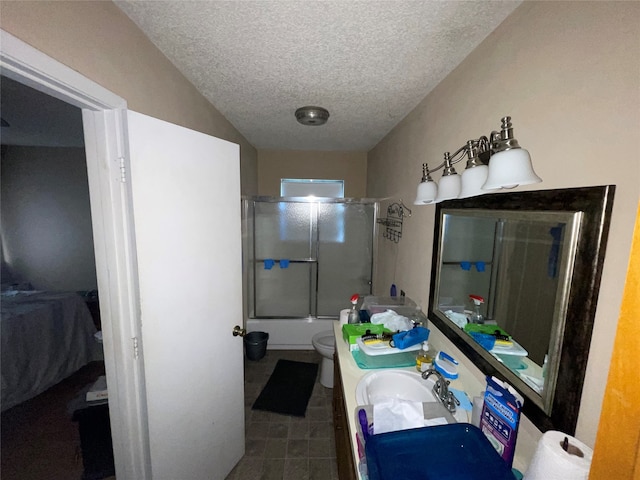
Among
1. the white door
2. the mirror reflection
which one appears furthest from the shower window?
the mirror reflection

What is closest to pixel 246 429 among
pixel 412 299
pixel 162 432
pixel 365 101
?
pixel 162 432

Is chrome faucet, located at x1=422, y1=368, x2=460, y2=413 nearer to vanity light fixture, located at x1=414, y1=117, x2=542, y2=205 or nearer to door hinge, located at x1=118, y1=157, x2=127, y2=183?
vanity light fixture, located at x1=414, y1=117, x2=542, y2=205

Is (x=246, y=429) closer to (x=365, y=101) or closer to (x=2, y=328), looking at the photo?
(x=2, y=328)

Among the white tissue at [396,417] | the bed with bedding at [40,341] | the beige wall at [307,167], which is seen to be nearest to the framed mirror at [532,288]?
the white tissue at [396,417]

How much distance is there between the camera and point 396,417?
81cm

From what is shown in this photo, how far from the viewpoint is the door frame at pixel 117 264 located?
0.91 m

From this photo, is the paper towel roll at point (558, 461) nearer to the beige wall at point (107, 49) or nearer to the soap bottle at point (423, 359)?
the soap bottle at point (423, 359)

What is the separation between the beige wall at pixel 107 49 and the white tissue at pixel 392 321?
1548mm

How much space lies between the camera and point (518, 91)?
2.80 feet

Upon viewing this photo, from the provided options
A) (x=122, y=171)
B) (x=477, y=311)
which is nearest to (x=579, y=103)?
(x=477, y=311)

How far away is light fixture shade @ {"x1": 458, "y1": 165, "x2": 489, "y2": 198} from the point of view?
867mm

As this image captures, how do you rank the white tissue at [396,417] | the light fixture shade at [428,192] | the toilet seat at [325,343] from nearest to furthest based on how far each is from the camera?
the white tissue at [396,417] < the light fixture shade at [428,192] < the toilet seat at [325,343]

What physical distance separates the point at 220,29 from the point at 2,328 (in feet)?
9.27

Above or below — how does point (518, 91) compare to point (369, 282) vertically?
above
